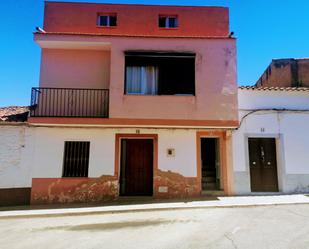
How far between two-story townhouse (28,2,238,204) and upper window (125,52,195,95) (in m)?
0.04

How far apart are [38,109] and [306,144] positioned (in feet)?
40.4

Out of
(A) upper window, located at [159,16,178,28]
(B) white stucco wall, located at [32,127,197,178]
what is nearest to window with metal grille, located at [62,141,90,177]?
(B) white stucco wall, located at [32,127,197,178]

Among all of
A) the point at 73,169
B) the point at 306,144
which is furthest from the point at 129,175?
the point at 306,144

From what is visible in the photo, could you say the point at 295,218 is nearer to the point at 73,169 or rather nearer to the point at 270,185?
the point at 270,185

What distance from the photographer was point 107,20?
13250 mm

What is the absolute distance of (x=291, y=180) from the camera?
11.1 metres

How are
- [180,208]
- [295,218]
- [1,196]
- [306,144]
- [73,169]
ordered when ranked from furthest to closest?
[306,144] → [73,169] → [1,196] → [180,208] → [295,218]

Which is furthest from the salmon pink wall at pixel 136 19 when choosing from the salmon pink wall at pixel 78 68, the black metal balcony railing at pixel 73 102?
the black metal balcony railing at pixel 73 102

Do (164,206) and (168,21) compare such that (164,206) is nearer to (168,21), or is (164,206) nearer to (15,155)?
(15,155)

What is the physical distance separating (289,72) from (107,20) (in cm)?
1300

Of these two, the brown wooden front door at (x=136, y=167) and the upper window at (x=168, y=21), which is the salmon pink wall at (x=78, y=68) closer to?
the brown wooden front door at (x=136, y=167)

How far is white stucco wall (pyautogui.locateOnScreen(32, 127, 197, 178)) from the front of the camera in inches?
406

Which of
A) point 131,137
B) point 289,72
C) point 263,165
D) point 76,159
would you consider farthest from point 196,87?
point 289,72

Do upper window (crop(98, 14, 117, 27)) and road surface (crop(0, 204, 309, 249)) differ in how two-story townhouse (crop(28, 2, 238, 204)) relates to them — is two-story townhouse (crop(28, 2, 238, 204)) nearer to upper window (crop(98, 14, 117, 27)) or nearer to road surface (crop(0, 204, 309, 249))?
road surface (crop(0, 204, 309, 249))
